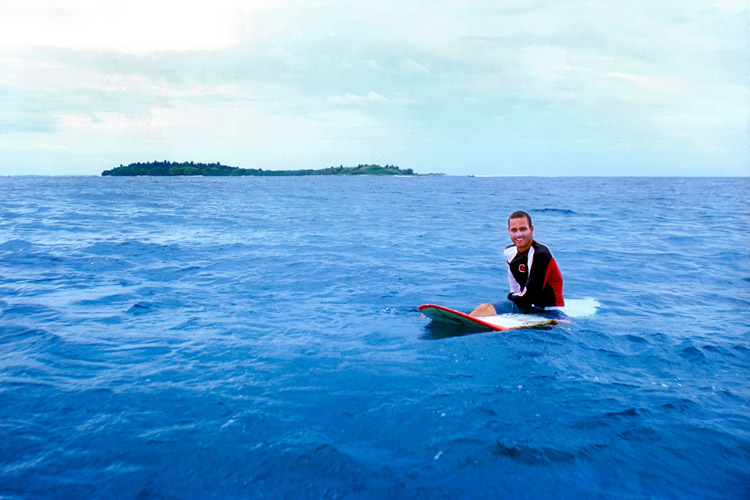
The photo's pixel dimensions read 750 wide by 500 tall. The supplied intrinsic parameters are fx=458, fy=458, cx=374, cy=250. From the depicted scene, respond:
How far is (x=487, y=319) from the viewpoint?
25.5ft

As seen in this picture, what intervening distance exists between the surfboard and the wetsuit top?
1.25 feet

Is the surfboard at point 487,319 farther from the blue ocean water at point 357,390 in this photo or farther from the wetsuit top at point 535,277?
the wetsuit top at point 535,277

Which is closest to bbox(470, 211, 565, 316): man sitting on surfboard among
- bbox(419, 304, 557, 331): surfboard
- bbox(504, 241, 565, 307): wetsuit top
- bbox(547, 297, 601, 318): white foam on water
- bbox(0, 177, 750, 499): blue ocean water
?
bbox(504, 241, 565, 307): wetsuit top

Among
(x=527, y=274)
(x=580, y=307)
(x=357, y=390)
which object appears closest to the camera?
(x=357, y=390)

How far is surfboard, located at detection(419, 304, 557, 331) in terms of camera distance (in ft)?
24.5

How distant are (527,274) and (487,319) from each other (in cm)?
118

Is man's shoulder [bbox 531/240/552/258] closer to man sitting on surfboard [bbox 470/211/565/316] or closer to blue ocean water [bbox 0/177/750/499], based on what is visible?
man sitting on surfboard [bbox 470/211/565/316]

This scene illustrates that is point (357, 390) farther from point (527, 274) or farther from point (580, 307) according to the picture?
point (580, 307)

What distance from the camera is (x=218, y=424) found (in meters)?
4.71

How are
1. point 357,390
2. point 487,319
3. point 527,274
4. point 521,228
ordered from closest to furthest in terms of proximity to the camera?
point 357,390
point 487,319
point 521,228
point 527,274

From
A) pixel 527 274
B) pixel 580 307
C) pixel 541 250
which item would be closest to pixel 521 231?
pixel 541 250

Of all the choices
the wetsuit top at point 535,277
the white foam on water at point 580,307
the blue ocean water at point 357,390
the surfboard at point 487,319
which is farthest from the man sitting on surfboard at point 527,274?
the blue ocean water at point 357,390

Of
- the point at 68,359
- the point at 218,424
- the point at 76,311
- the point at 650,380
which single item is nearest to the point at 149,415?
the point at 218,424

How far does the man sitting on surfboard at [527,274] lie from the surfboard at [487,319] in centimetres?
31
